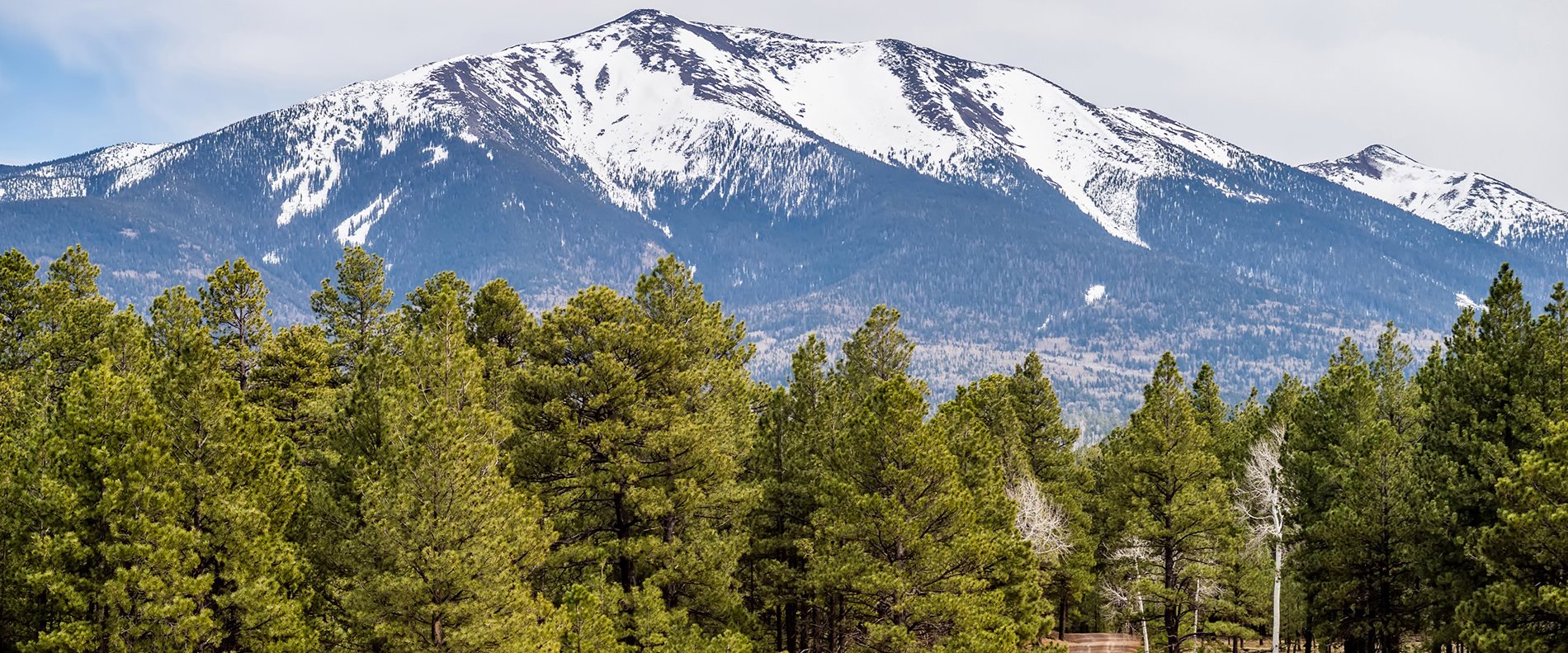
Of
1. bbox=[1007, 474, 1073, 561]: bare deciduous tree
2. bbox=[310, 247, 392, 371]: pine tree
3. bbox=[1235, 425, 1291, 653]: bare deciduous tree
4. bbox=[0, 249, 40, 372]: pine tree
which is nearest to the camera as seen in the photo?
bbox=[0, 249, 40, 372]: pine tree

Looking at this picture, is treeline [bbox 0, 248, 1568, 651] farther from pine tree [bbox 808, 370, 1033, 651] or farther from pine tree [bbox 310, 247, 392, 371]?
pine tree [bbox 310, 247, 392, 371]

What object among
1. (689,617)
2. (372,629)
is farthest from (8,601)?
(689,617)

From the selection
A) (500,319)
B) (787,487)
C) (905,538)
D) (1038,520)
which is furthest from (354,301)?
(905,538)

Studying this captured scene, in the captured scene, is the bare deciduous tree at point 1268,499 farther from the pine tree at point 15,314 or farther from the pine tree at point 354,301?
the pine tree at point 15,314

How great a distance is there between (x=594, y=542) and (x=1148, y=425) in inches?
798

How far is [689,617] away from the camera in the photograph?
33.1 m

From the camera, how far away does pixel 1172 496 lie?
133ft

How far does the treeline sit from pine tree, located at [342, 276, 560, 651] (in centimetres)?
7

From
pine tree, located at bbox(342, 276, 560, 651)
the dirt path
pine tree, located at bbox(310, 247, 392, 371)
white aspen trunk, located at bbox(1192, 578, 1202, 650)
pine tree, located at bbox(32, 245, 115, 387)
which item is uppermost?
pine tree, located at bbox(310, 247, 392, 371)

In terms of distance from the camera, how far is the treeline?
78.4 ft

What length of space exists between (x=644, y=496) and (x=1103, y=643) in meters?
34.2

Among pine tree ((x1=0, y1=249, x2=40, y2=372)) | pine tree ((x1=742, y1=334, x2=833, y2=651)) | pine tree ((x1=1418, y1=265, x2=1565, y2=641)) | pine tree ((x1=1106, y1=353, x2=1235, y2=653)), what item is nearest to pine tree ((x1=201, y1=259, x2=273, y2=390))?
pine tree ((x1=0, y1=249, x2=40, y2=372))

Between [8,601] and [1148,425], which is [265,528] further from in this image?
[1148,425]

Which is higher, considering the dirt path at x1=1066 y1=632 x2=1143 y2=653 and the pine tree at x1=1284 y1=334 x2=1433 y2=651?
the pine tree at x1=1284 y1=334 x2=1433 y2=651
